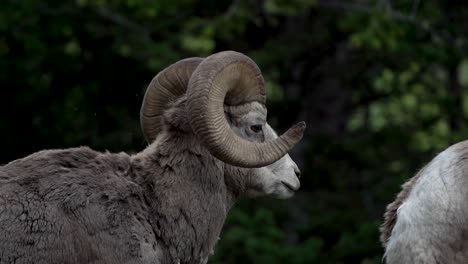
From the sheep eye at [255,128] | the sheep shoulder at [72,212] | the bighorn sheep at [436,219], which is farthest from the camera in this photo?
A: the sheep eye at [255,128]

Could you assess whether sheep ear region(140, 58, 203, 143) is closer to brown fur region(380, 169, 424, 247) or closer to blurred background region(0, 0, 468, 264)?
brown fur region(380, 169, 424, 247)

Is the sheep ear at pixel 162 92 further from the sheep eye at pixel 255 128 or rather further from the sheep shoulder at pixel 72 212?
the sheep shoulder at pixel 72 212

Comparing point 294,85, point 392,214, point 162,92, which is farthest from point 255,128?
point 294,85

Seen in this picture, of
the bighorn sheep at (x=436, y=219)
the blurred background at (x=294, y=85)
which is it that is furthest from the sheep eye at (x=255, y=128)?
the blurred background at (x=294, y=85)

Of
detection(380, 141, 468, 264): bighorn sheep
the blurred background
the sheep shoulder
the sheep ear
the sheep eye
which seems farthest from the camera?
the blurred background

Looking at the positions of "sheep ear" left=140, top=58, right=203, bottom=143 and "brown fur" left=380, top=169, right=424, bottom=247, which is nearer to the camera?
"brown fur" left=380, top=169, right=424, bottom=247

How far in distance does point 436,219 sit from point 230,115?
1.87 metres

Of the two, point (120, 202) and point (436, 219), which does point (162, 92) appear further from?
point (436, 219)

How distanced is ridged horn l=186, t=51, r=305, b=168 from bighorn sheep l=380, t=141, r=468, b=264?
1037mm

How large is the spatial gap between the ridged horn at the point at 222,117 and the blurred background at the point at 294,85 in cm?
861

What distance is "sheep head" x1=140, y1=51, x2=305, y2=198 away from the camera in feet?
27.4

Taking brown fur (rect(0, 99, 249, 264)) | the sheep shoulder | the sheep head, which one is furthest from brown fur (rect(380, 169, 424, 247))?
the sheep shoulder

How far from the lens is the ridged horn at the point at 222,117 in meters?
8.32

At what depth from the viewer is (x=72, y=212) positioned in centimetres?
789
